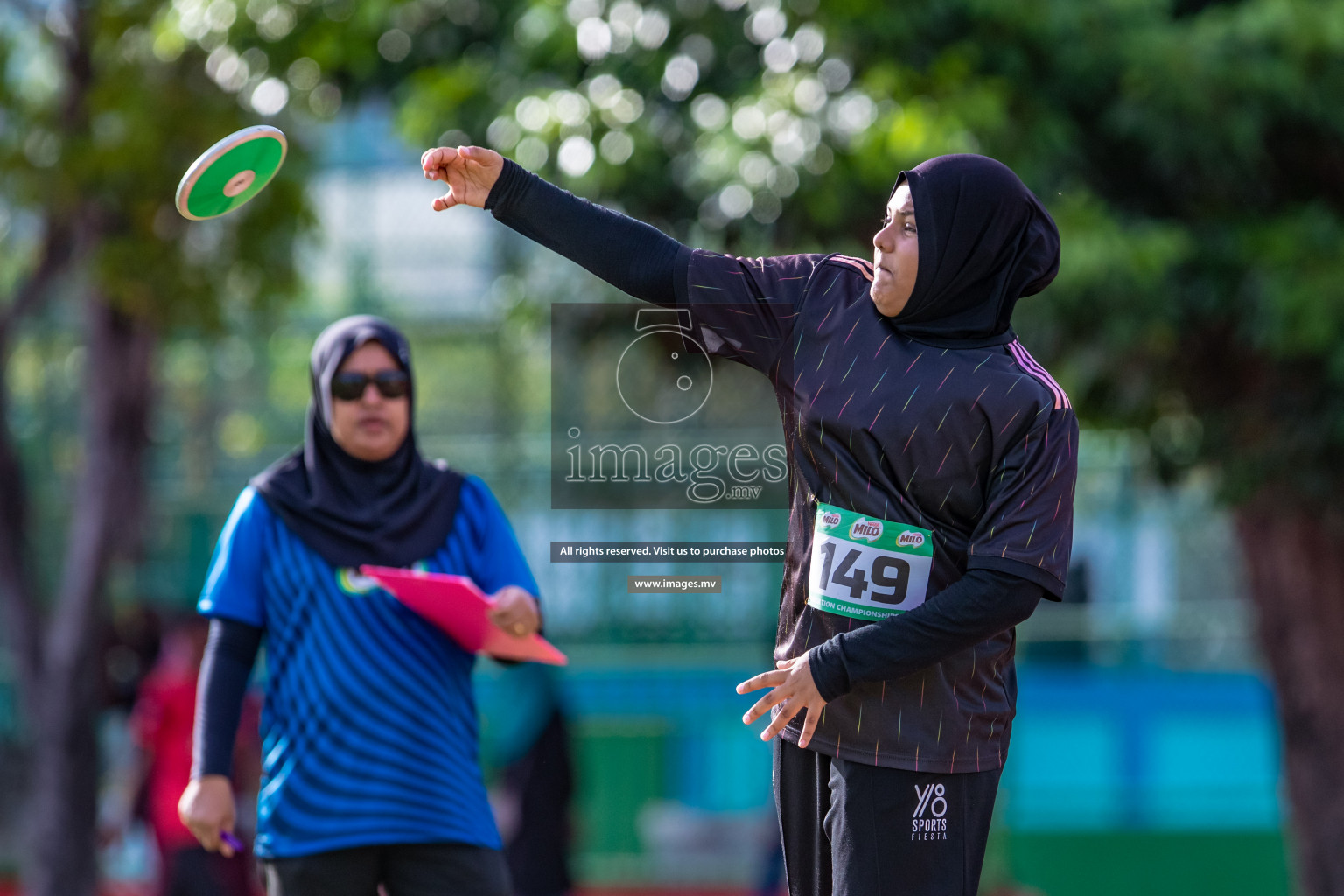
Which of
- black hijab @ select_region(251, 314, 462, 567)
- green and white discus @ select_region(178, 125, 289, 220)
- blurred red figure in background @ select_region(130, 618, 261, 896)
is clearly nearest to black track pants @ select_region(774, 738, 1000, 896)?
black hijab @ select_region(251, 314, 462, 567)

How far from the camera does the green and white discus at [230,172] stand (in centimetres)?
254

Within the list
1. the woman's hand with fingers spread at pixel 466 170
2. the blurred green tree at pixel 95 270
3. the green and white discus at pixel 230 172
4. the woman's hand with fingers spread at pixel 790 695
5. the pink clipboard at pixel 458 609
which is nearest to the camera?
the woman's hand with fingers spread at pixel 790 695

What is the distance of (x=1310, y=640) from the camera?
19.9 feet

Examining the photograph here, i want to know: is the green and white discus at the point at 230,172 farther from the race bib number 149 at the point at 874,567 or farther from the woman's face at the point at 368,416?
the race bib number 149 at the point at 874,567

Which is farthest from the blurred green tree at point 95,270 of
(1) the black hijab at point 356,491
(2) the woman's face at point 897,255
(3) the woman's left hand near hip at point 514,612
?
(2) the woman's face at point 897,255

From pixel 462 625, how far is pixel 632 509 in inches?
18.4

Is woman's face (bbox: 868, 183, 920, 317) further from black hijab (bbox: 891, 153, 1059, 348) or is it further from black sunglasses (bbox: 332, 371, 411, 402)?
black sunglasses (bbox: 332, 371, 411, 402)

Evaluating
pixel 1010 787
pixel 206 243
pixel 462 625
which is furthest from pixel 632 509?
pixel 1010 787

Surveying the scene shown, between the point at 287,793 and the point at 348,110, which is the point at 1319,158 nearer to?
the point at 348,110

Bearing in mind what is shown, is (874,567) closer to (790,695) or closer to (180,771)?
(790,695)

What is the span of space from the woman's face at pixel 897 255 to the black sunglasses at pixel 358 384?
1143 mm

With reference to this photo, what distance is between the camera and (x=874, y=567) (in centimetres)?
220

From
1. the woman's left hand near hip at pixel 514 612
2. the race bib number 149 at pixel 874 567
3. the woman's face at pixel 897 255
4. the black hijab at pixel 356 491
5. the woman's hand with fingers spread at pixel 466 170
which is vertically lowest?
the woman's left hand near hip at pixel 514 612

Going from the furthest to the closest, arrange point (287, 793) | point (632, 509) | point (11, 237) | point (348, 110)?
point (11, 237) → point (348, 110) → point (632, 509) → point (287, 793)
